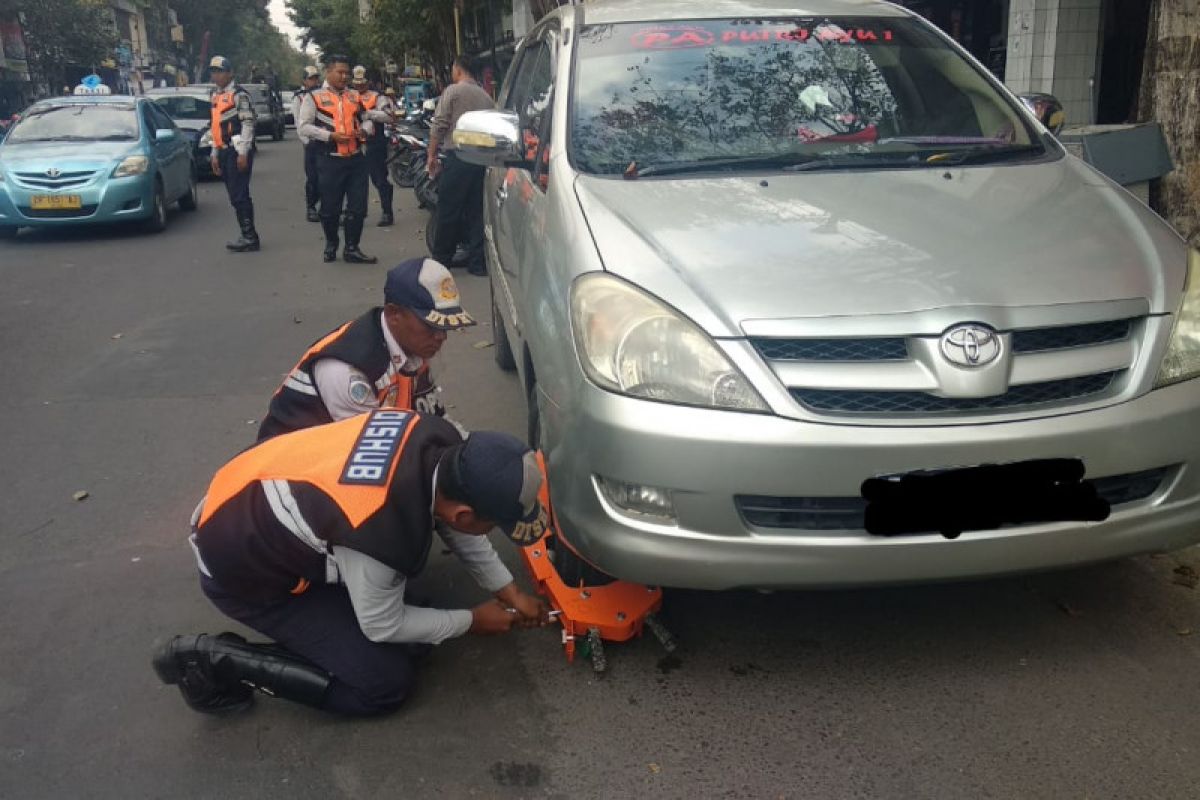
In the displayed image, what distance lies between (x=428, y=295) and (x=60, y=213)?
30.9 feet

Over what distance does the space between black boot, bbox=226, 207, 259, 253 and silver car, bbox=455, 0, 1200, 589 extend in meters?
8.15

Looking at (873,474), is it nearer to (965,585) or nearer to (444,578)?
(965,585)

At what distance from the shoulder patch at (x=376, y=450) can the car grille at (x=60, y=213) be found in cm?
978

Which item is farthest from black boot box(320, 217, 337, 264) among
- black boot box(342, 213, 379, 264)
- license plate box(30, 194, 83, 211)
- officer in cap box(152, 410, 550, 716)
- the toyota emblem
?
the toyota emblem

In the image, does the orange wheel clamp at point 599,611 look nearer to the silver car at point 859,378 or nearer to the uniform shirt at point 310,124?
the silver car at point 859,378

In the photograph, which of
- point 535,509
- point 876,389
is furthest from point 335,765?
point 876,389

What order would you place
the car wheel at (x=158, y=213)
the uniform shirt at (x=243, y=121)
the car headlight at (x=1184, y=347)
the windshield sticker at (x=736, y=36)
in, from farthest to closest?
the car wheel at (x=158, y=213), the uniform shirt at (x=243, y=121), the windshield sticker at (x=736, y=36), the car headlight at (x=1184, y=347)

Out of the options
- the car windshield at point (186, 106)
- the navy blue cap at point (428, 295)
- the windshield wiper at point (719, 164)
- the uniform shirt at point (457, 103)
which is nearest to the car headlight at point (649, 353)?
the navy blue cap at point (428, 295)

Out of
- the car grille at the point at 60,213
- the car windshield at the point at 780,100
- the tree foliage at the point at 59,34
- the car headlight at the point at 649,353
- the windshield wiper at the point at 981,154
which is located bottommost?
the car grille at the point at 60,213

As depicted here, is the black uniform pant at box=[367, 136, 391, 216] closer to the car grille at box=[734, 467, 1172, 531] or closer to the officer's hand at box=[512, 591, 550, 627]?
the officer's hand at box=[512, 591, 550, 627]

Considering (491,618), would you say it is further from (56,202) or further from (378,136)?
(56,202)

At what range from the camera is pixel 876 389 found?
259 centimetres

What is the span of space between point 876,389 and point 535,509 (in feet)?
2.88

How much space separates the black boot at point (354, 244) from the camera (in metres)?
9.79
